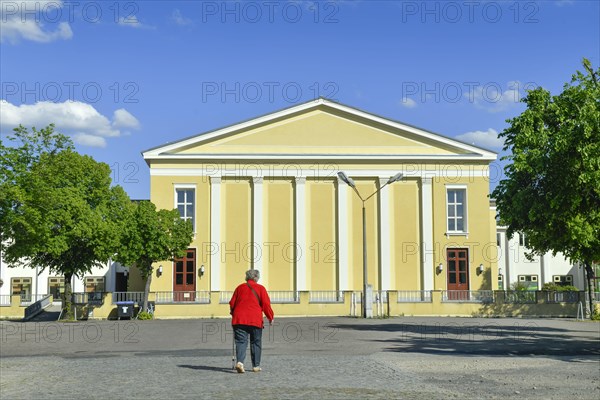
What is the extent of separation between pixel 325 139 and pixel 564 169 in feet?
91.1

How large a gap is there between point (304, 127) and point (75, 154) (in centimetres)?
1277

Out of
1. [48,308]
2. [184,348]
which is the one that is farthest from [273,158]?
[184,348]

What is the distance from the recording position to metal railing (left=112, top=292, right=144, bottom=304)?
39.0 m

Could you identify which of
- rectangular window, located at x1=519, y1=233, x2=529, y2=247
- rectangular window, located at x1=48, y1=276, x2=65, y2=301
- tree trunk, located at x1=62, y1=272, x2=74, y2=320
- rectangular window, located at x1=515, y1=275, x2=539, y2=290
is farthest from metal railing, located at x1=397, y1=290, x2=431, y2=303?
rectangular window, located at x1=48, y1=276, x2=65, y2=301

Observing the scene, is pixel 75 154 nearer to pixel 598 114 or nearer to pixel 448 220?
pixel 448 220

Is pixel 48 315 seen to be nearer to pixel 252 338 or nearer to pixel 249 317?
pixel 252 338

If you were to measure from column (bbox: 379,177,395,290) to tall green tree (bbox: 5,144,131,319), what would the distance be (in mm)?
14210

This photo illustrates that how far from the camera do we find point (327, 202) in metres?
45.2

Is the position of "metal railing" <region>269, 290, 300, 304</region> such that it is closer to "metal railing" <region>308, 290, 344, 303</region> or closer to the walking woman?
"metal railing" <region>308, 290, 344, 303</region>

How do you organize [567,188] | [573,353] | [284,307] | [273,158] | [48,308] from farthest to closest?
[48,308] → [273,158] → [284,307] → [567,188] → [573,353]

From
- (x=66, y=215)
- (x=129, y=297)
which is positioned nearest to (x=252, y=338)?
(x=66, y=215)

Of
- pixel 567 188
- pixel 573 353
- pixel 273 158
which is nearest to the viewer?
pixel 573 353

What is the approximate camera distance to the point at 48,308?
169 feet

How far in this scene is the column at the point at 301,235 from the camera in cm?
4447
